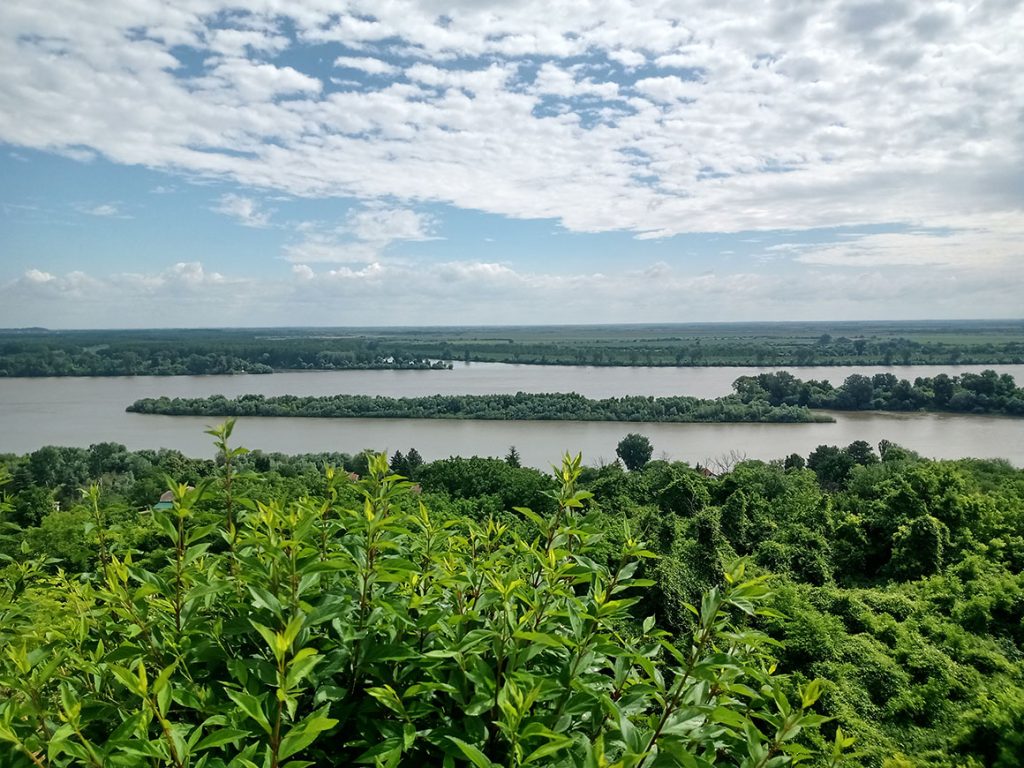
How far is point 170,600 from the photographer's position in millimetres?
1892

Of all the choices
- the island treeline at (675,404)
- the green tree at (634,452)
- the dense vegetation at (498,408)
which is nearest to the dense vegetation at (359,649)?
the green tree at (634,452)

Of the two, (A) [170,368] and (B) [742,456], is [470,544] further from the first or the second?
(A) [170,368]

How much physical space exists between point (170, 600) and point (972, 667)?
7.65m

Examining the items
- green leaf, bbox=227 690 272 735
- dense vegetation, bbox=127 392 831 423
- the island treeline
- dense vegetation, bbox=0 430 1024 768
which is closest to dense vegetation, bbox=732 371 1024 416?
the island treeline

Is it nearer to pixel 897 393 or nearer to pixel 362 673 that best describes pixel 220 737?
pixel 362 673

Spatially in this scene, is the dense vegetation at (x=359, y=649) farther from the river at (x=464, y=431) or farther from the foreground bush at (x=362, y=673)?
the river at (x=464, y=431)

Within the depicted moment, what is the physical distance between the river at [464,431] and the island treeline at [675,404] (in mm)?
1205

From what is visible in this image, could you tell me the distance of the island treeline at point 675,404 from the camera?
43.3m

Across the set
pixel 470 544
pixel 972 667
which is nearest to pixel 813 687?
pixel 470 544

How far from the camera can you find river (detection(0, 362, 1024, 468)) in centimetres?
3384

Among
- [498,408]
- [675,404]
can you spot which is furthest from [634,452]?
[498,408]

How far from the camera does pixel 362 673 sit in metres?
1.77

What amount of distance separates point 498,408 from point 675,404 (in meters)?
12.0

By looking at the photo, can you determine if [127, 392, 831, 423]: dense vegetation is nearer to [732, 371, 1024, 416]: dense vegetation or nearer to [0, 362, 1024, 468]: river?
[0, 362, 1024, 468]: river
